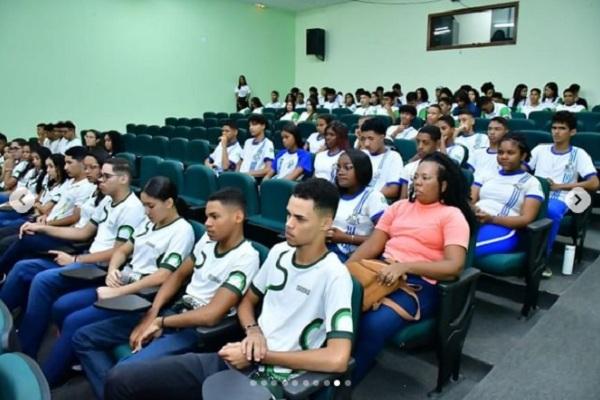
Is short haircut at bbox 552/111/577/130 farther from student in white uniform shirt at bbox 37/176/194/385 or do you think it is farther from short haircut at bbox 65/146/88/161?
short haircut at bbox 65/146/88/161

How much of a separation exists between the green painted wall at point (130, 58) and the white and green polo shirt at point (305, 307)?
8.47 meters

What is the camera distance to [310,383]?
1264mm

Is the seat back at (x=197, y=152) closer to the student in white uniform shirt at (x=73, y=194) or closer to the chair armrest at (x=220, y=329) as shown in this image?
the student in white uniform shirt at (x=73, y=194)

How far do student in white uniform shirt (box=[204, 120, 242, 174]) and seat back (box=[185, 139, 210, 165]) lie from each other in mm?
294

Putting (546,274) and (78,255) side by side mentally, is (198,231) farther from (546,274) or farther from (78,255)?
(546,274)

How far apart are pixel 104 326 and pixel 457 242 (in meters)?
1.49

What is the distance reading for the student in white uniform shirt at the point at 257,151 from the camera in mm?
4496

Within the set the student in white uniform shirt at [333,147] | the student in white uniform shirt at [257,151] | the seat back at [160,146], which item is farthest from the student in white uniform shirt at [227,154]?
the student in white uniform shirt at [333,147]

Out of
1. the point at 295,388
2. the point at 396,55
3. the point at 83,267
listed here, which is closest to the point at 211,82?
the point at 396,55

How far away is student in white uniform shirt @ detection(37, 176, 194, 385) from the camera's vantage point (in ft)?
6.79

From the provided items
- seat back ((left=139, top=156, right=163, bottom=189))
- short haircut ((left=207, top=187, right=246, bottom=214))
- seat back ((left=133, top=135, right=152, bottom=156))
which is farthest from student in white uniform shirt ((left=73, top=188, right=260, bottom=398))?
seat back ((left=133, top=135, right=152, bottom=156))

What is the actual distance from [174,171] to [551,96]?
20.2 feet

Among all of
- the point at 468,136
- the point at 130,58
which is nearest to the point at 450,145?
the point at 468,136

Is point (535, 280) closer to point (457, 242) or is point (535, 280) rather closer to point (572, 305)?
point (572, 305)
